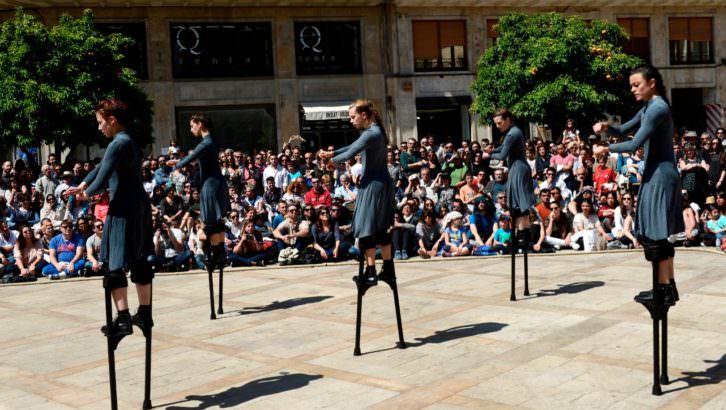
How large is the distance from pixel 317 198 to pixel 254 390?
9.81 meters

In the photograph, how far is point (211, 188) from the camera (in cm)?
925

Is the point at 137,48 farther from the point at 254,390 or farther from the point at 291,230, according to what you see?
the point at 254,390

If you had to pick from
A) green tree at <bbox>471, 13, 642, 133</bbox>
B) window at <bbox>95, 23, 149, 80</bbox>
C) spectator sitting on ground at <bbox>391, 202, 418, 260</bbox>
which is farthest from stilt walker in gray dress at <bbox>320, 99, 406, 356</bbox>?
window at <bbox>95, 23, 149, 80</bbox>

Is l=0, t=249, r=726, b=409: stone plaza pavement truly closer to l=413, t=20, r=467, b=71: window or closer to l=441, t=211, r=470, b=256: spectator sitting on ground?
l=441, t=211, r=470, b=256: spectator sitting on ground

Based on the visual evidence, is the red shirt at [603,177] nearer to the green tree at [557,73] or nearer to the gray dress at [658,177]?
the green tree at [557,73]

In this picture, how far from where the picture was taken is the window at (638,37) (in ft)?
103

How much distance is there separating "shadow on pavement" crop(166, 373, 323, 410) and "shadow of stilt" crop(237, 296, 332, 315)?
291cm

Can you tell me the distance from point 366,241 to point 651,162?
255 cm

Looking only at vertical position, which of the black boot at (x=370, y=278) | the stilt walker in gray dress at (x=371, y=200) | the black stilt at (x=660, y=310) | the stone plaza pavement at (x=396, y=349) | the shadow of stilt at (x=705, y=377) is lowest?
the shadow of stilt at (x=705, y=377)

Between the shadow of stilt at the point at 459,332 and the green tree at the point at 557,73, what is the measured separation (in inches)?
644

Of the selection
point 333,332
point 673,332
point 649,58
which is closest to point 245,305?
point 333,332

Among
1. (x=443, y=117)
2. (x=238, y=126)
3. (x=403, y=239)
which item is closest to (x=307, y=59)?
(x=238, y=126)

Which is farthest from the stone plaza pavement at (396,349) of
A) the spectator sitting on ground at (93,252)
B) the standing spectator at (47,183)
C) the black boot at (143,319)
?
the standing spectator at (47,183)

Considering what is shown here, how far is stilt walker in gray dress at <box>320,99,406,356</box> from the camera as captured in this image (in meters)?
7.37
